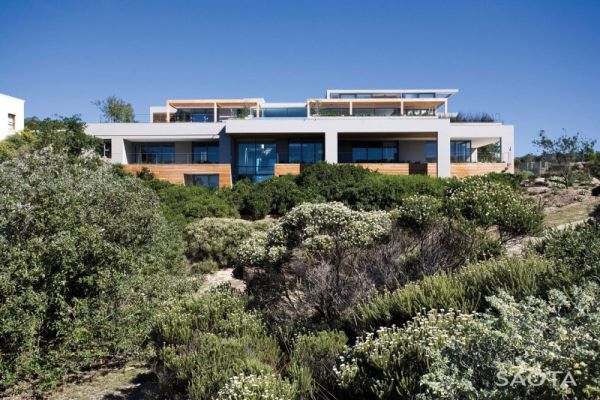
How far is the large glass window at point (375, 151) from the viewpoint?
36844 millimetres

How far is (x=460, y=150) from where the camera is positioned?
36844 mm

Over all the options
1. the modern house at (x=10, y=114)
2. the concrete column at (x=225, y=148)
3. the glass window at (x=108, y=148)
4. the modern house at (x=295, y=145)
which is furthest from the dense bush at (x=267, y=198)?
the modern house at (x=10, y=114)

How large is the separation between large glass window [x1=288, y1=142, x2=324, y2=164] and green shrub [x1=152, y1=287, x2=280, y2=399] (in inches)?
1045

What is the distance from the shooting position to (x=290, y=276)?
10109mm

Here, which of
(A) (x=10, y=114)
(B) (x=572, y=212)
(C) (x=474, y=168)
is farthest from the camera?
(A) (x=10, y=114)

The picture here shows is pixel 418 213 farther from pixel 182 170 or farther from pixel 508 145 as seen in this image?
pixel 508 145

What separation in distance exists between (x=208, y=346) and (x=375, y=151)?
31519mm

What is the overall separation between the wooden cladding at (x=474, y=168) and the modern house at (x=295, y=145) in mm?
64

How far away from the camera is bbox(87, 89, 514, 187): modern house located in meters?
33.0

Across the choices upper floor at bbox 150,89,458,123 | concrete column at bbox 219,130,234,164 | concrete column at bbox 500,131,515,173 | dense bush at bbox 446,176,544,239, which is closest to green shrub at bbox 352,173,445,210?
concrete column at bbox 500,131,515,173

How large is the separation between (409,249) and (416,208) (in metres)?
1.35

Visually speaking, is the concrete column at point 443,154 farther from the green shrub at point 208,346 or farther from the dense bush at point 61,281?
the dense bush at point 61,281

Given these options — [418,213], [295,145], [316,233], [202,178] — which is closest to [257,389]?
[316,233]

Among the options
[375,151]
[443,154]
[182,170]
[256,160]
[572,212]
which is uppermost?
[375,151]
